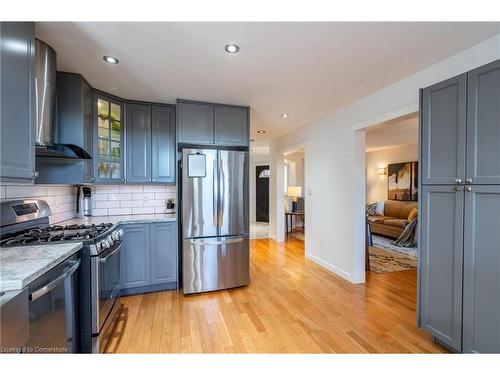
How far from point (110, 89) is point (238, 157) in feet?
5.38

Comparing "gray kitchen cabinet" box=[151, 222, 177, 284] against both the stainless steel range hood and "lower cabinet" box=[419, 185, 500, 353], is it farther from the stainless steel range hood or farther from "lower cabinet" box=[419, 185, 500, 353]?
"lower cabinet" box=[419, 185, 500, 353]

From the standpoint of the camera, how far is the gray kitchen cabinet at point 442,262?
5.44 ft

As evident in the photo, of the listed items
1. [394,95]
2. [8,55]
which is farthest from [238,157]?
[8,55]

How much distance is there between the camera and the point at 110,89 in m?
2.67

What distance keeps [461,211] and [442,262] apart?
0.42m

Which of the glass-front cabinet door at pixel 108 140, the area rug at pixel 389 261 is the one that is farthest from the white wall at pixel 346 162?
the glass-front cabinet door at pixel 108 140

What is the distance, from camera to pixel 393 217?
6.09 metres

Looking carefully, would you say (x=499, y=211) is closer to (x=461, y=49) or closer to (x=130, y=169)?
(x=461, y=49)

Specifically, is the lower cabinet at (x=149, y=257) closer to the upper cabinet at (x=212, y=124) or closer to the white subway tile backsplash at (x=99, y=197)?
A: the white subway tile backsplash at (x=99, y=197)

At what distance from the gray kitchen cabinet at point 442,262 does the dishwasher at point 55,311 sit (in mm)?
2540

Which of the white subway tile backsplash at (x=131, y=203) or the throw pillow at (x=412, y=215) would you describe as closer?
the white subway tile backsplash at (x=131, y=203)

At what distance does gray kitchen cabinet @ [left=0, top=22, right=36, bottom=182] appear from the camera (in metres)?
1.23

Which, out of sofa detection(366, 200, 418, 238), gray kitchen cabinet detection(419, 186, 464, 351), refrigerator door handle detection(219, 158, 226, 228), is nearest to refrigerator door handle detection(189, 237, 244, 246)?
refrigerator door handle detection(219, 158, 226, 228)

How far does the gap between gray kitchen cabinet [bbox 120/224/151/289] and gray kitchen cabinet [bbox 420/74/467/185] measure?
291 centimetres
